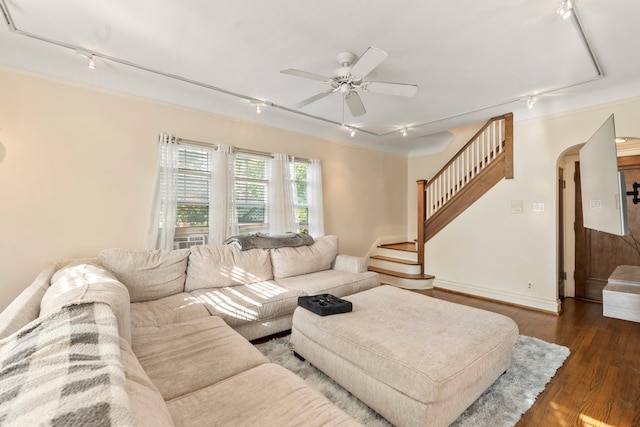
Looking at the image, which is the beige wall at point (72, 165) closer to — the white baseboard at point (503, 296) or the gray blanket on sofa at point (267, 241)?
the gray blanket on sofa at point (267, 241)

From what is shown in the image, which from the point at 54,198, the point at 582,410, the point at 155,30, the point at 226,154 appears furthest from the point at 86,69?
the point at 582,410

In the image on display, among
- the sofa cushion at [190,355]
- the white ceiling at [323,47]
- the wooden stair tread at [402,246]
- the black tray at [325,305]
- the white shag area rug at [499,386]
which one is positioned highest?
the white ceiling at [323,47]

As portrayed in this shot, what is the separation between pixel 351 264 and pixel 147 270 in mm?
2359

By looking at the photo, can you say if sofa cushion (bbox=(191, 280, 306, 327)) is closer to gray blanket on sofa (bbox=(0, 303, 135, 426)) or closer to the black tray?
the black tray

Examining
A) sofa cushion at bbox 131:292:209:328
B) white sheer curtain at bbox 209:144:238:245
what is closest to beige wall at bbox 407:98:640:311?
white sheer curtain at bbox 209:144:238:245

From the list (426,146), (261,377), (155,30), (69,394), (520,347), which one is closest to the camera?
(69,394)

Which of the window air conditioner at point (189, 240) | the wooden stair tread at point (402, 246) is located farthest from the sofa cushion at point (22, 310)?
the wooden stair tread at point (402, 246)

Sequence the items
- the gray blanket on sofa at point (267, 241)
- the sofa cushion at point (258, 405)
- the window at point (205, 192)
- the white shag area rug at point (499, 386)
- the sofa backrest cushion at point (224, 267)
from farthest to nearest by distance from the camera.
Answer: the gray blanket on sofa at point (267, 241)
the window at point (205, 192)
the sofa backrest cushion at point (224, 267)
the white shag area rug at point (499, 386)
the sofa cushion at point (258, 405)

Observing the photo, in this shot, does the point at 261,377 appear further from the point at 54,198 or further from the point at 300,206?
the point at 300,206

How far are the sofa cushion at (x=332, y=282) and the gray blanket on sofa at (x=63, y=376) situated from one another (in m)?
2.22

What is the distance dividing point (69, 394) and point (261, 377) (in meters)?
0.93

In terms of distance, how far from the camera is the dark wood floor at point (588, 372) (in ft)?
5.64

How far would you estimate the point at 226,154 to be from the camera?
3.54m

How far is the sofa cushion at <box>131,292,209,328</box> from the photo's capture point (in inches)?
82.4
